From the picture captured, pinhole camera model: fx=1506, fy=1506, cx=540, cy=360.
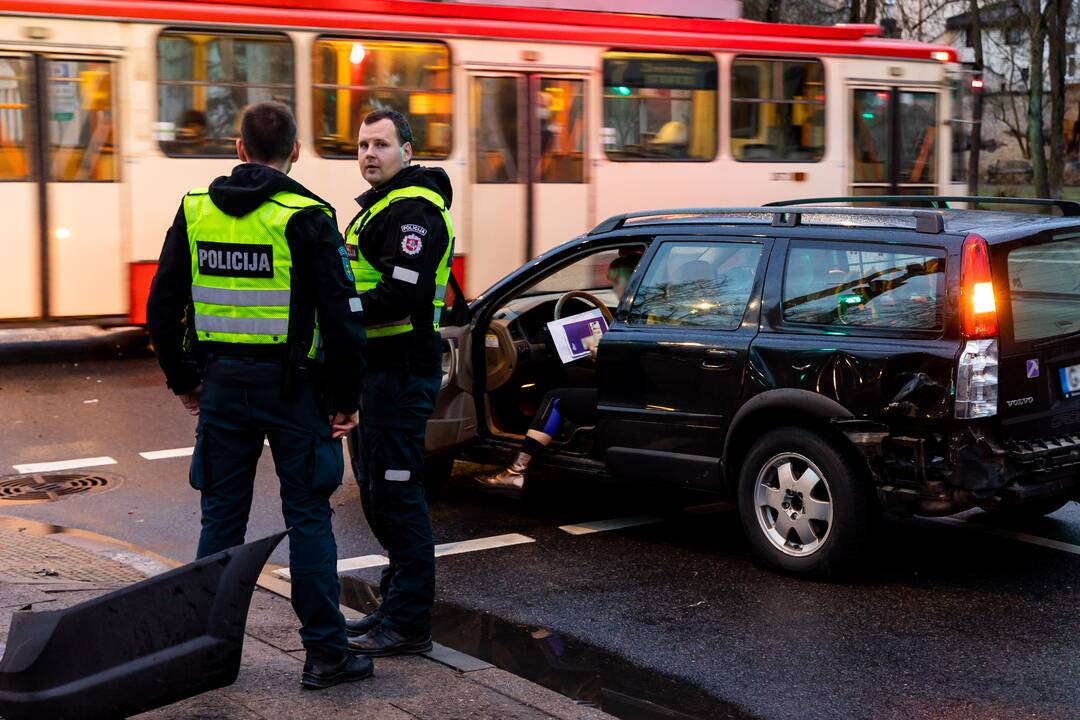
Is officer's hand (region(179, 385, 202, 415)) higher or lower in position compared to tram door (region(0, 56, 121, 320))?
lower

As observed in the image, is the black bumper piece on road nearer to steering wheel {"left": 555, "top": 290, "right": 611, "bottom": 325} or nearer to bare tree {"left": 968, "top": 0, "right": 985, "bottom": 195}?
steering wheel {"left": 555, "top": 290, "right": 611, "bottom": 325}

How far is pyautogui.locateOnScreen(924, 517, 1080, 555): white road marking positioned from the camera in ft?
23.4

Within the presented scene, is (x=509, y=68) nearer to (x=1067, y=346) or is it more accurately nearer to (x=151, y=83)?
(x=151, y=83)

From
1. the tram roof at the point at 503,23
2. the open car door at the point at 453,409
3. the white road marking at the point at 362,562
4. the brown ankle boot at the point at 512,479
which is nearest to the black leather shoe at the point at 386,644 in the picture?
the white road marking at the point at 362,562

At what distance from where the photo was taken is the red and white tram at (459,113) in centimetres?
1311

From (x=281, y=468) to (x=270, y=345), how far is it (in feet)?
1.31

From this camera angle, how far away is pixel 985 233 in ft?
20.6

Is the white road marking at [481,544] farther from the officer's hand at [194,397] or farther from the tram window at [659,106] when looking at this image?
the tram window at [659,106]

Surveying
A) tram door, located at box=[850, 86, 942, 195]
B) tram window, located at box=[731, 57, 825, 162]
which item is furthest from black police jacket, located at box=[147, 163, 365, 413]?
tram door, located at box=[850, 86, 942, 195]

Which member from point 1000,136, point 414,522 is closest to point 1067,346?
point 414,522

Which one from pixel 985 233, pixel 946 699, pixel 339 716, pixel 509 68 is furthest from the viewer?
pixel 509 68

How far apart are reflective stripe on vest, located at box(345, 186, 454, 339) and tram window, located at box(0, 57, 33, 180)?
28.3 ft

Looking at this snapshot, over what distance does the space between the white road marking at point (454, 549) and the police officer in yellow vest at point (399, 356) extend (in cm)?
152

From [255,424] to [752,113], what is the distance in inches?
489
